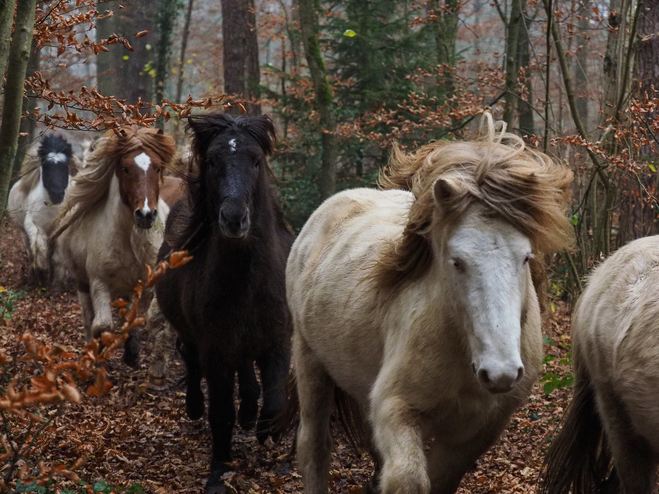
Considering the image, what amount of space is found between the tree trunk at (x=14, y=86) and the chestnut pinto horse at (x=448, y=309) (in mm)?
1919

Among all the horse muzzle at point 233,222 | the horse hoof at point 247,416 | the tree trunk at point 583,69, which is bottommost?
the horse hoof at point 247,416

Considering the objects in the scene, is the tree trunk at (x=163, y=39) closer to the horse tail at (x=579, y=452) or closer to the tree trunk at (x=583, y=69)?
the tree trunk at (x=583, y=69)

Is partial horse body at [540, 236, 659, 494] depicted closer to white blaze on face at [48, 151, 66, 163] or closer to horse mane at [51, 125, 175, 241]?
horse mane at [51, 125, 175, 241]

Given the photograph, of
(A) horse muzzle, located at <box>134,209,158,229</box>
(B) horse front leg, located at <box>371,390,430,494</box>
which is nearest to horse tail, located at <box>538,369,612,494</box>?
(B) horse front leg, located at <box>371,390,430,494</box>

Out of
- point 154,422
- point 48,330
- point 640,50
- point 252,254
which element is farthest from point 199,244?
point 640,50

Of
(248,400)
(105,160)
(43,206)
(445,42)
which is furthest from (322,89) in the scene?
(248,400)

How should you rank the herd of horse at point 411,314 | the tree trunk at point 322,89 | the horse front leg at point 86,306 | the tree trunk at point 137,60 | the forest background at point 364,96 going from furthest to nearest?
the tree trunk at point 137,60 < the tree trunk at point 322,89 < the horse front leg at point 86,306 < the forest background at point 364,96 < the herd of horse at point 411,314

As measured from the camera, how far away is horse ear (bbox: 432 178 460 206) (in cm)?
340

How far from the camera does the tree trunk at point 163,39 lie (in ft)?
65.4

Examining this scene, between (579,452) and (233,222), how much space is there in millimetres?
2693

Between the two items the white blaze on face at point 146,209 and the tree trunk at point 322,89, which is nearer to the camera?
the white blaze on face at point 146,209

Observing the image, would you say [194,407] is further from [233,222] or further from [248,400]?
[233,222]

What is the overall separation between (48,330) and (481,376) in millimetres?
7619

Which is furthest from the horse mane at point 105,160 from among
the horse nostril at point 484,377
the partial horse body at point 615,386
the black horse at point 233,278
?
the horse nostril at point 484,377
